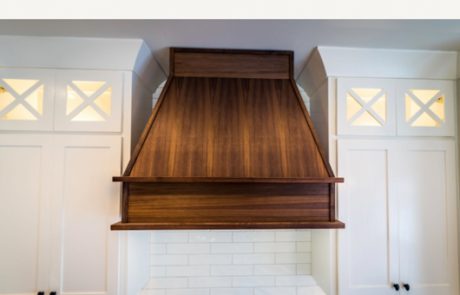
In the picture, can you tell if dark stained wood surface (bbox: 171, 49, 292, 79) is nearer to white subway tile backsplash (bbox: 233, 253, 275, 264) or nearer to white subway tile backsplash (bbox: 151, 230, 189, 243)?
white subway tile backsplash (bbox: 151, 230, 189, 243)

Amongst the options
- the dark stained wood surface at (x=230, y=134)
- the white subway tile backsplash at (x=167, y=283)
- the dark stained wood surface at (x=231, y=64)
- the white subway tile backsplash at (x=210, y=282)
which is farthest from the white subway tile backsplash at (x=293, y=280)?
the dark stained wood surface at (x=231, y=64)

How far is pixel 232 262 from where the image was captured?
1.73 meters

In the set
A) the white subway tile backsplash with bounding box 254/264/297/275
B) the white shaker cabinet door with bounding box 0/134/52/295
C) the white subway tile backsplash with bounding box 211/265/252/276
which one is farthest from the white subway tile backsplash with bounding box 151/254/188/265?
the white shaker cabinet door with bounding box 0/134/52/295

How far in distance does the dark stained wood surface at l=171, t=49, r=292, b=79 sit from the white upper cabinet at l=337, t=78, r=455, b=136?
13.8 inches

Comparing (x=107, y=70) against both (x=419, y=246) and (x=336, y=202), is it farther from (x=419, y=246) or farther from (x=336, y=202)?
(x=419, y=246)

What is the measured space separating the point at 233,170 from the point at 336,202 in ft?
1.95

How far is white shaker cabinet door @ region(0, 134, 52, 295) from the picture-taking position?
4.18 ft

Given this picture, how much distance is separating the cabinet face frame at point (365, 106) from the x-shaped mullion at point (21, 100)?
160 cm

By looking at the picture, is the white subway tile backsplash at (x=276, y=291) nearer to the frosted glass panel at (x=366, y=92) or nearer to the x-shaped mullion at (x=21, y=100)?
the frosted glass panel at (x=366, y=92)

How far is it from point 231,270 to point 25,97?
1.57 meters

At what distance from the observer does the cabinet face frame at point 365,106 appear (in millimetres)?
1408

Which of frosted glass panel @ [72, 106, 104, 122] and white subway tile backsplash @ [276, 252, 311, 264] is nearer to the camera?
frosted glass panel @ [72, 106, 104, 122]

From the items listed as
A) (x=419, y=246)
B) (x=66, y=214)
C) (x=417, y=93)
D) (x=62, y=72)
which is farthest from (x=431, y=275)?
(x=62, y=72)

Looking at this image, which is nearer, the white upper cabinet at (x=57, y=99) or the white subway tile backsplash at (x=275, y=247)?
the white upper cabinet at (x=57, y=99)
